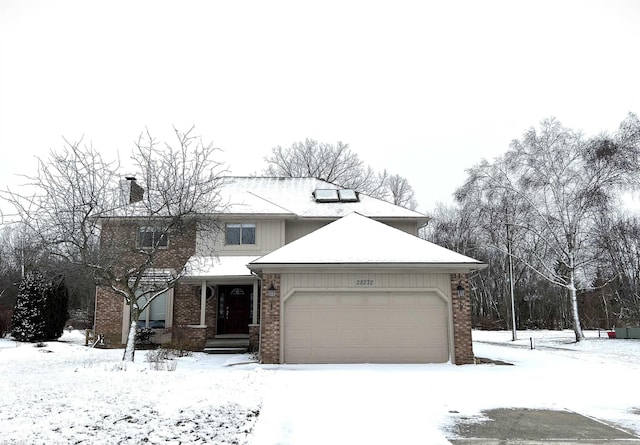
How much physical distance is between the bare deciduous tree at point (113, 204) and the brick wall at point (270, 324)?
254 centimetres

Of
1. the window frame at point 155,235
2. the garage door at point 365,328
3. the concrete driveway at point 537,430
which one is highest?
the window frame at point 155,235

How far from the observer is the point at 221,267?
17.5 metres

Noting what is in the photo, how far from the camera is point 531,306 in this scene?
128 ft

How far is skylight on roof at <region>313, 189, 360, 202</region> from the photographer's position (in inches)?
827

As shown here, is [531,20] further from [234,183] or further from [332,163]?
[332,163]

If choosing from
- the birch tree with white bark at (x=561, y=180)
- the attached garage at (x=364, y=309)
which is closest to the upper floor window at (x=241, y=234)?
the attached garage at (x=364, y=309)

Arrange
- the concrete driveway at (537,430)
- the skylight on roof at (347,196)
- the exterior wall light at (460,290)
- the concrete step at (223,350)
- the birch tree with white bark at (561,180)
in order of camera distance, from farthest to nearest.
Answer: the skylight on roof at (347,196), the birch tree with white bark at (561,180), the concrete step at (223,350), the exterior wall light at (460,290), the concrete driveway at (537,430)

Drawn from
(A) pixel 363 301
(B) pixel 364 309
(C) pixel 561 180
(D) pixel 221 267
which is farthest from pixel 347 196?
(C) pixel 561 180

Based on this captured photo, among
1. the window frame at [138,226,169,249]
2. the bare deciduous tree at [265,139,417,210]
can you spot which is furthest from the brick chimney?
the bare deciduous tree at [265,139,417,210]

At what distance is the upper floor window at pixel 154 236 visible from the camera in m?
12.7

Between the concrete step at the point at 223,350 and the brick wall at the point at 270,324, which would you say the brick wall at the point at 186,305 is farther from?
the brick wall at the point at 270,324

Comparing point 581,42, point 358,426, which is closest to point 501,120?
point 581,42

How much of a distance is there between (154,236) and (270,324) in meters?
4.17

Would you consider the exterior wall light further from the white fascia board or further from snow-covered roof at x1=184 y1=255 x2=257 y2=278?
snow-covered roof at x1=184 y1=255 x2=257 y2=278
